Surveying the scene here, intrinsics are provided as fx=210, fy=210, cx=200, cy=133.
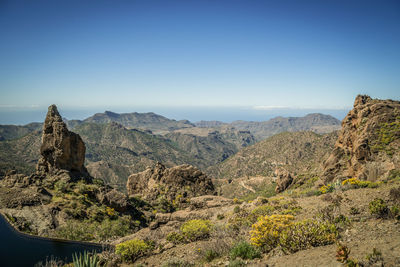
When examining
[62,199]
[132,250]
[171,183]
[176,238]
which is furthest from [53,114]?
[176,238]

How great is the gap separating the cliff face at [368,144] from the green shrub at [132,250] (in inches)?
698

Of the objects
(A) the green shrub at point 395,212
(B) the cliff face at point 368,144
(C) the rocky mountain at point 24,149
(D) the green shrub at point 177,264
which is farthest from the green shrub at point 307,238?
(C) the rocky mountain at point 24,149

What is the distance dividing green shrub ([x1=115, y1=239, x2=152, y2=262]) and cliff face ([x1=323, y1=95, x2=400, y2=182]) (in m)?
17.7

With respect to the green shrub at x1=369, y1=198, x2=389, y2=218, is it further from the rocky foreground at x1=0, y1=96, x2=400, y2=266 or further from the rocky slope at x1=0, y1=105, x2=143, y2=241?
the rocky slope at x1=0, y1=105, x2=143, y2=241

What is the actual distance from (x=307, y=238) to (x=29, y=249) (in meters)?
12.4

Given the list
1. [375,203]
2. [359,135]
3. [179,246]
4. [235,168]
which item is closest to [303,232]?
[375,203]

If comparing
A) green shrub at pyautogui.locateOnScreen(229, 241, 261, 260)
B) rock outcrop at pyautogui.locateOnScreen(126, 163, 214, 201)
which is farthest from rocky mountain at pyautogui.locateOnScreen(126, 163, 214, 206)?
green shrub at pyautogui.locateOnScreen(229, 241, 261, 260)

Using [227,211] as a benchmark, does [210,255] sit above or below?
above

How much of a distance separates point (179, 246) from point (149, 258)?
156cm

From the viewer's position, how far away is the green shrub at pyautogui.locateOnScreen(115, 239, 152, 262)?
927cm

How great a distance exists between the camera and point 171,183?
27.7 m

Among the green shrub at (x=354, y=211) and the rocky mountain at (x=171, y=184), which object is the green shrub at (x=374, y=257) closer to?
the green shrub at (x=354, y=211)

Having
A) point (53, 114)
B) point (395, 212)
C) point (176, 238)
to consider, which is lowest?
point (176, 238)

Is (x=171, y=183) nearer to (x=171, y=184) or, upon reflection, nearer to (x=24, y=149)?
(x=171, y=184)
